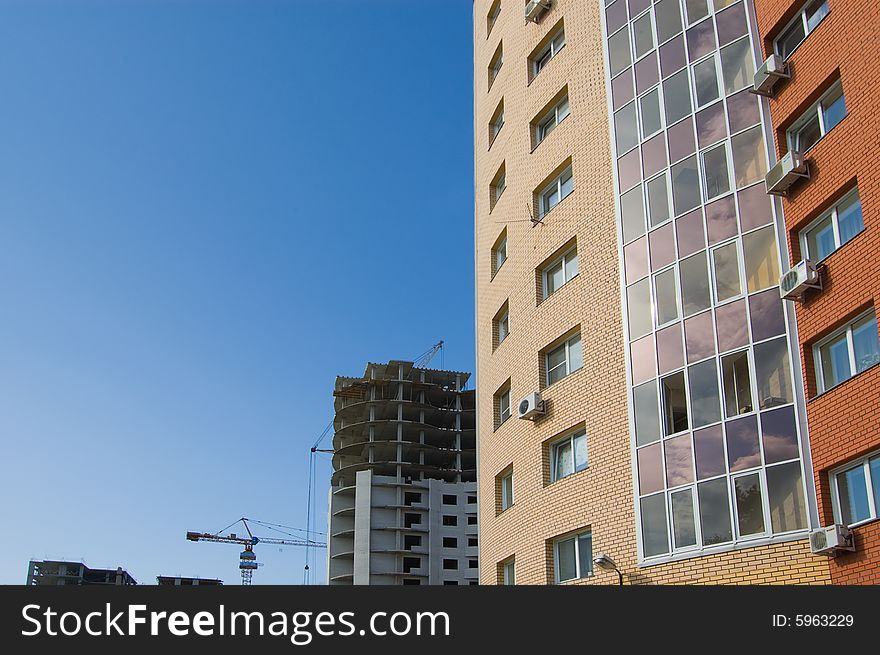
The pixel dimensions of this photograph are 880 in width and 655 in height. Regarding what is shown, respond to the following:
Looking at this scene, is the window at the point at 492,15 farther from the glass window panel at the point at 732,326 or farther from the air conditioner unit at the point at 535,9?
the glass window panel at the point at 732,326

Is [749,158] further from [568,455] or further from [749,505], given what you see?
[568,455]

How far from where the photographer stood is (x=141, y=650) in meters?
11.7

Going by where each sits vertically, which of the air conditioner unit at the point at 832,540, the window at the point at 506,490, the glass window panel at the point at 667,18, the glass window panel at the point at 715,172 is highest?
the glass window panel at the point at 667,18

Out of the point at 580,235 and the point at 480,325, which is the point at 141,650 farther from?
the point at 480,325

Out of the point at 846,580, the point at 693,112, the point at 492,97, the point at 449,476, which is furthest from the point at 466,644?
the point at 449,476

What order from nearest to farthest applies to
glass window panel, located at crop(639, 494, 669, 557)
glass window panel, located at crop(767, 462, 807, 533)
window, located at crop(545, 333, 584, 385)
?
glass window panel, located at crop(767, 462, 807, 533)
glass window panel, located at crop(639, 494, 669, 557)
window, located at crop(545, 333, 584, 385)

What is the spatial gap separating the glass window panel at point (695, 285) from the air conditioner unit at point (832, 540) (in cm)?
619

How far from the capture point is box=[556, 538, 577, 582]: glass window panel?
86.4 ft

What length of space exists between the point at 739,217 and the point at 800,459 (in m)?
6.09

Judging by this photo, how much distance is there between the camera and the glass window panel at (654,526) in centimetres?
2264

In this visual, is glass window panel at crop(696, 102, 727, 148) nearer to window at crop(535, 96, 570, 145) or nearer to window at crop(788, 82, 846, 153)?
window at crop(788, 82, 846, 153)

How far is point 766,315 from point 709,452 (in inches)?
131

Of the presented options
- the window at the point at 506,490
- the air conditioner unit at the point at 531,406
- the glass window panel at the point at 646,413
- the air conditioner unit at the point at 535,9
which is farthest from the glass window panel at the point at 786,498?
the air conditioner unit at the point at 535,9

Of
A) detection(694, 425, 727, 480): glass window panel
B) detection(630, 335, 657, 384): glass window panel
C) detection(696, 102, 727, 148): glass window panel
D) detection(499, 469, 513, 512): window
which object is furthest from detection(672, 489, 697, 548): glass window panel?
detection(499, 469, 513, 512): window
